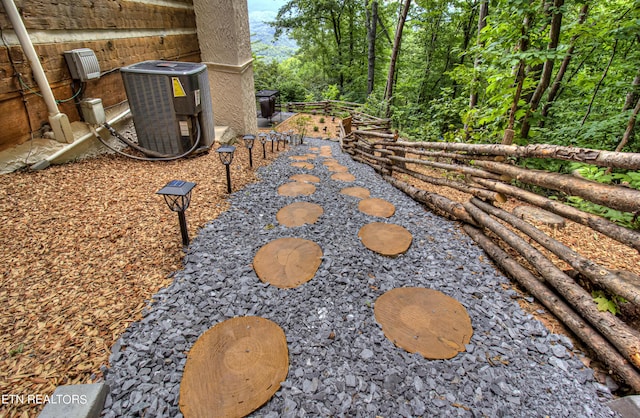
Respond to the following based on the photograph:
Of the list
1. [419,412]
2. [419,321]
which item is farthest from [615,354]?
[419,412]

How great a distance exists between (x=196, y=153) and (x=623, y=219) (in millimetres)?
5867

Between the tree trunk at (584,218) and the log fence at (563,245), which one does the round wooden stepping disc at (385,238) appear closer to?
the log fence at (563,245)

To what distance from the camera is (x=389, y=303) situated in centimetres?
206

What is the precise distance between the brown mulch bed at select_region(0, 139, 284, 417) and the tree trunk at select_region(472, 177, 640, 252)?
3191 millimetres

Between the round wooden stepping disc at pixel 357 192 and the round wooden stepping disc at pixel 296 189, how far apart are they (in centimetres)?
52

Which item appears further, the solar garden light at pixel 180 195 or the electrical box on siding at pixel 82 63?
the electrical box on siding at pixel 82 63

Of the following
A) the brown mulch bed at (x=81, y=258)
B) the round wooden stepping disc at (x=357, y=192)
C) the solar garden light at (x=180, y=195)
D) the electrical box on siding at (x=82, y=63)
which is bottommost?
the round wooden stepping disc at (x=357, y=192)

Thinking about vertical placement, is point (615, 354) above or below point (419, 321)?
above

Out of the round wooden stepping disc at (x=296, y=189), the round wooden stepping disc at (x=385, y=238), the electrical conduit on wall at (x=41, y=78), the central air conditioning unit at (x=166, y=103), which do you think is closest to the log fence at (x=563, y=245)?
the round wooden stepping disc at (x=385, y=238)

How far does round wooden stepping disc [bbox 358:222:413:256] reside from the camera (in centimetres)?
267

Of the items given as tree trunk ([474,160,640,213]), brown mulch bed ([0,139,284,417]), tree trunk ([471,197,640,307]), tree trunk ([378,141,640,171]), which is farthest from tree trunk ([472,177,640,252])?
brown mulch bed ([0,139,284,417])

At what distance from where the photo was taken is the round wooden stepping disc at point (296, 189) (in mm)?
3809

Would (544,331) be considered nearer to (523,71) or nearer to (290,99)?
(523,71)

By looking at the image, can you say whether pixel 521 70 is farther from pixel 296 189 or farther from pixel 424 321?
pixel 424 321
